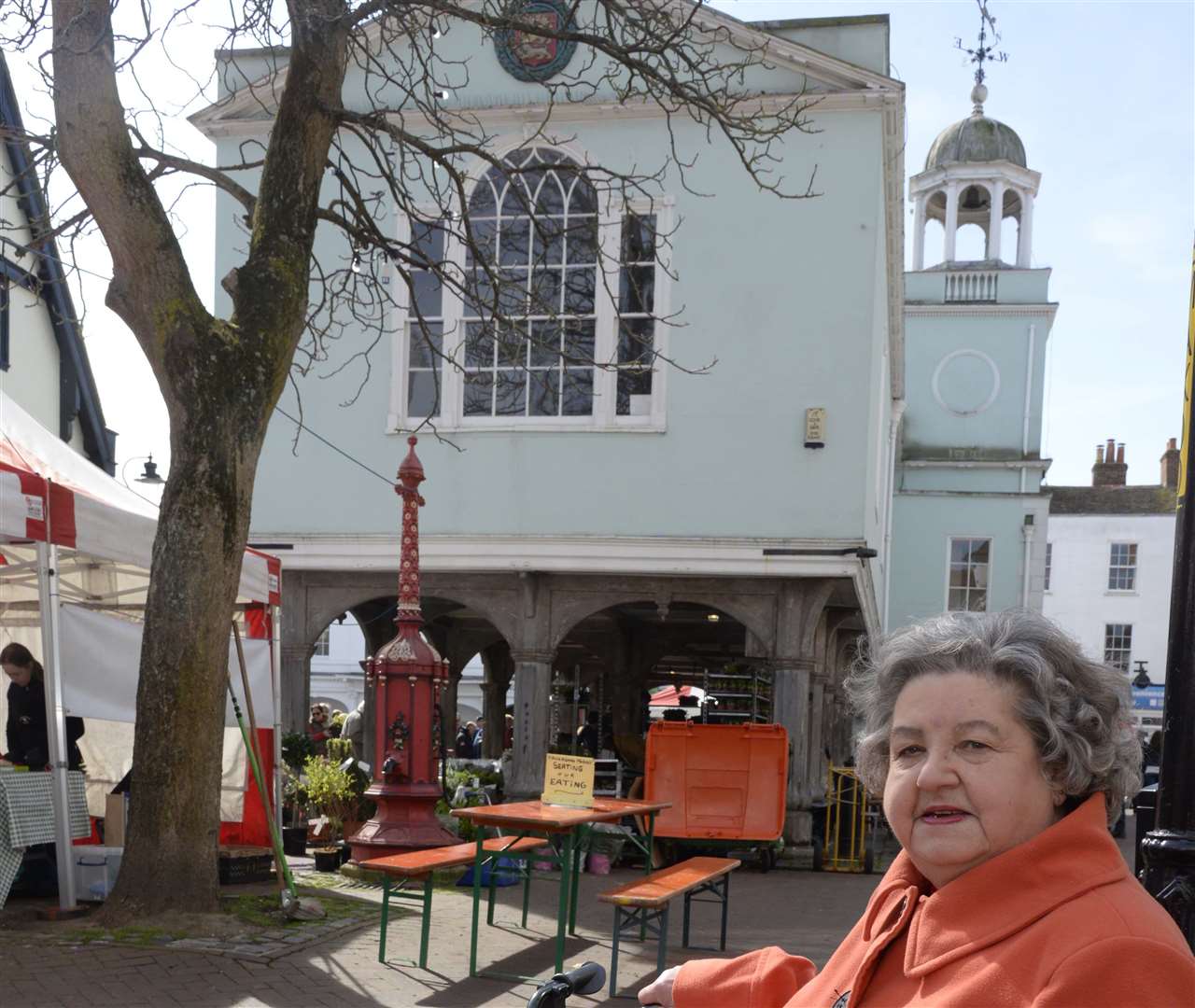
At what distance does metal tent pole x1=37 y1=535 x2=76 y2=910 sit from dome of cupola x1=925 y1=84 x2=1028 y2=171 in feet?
101

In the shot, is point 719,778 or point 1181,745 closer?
point 1181,745

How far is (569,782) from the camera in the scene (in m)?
8.59

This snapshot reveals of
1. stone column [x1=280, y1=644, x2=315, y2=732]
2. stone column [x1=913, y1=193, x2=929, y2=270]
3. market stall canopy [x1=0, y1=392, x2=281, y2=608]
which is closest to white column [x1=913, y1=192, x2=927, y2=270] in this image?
stone column [x1=913, y1=193, x2=929, y2=270]

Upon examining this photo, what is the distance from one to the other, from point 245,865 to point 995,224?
28.8 meters

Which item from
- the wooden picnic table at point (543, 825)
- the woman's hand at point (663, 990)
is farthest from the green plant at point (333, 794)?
the woman's hand at point (663, 990)

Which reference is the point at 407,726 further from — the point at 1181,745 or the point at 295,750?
the point at 1181,745

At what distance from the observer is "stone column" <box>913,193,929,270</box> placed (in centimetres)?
3606

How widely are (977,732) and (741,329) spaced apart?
12.7 meters

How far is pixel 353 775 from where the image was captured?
1356cm

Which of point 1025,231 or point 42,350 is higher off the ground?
point 1025,231

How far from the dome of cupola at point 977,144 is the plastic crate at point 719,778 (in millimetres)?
25214

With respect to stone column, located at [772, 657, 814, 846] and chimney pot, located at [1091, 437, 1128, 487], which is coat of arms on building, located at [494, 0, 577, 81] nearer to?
stone column, located at [772, 657, 814, 846]

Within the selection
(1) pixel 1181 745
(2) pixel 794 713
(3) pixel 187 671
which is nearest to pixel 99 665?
(3) pixel 187 671

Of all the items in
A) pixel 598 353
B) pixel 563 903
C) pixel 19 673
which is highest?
pixel 598 353
